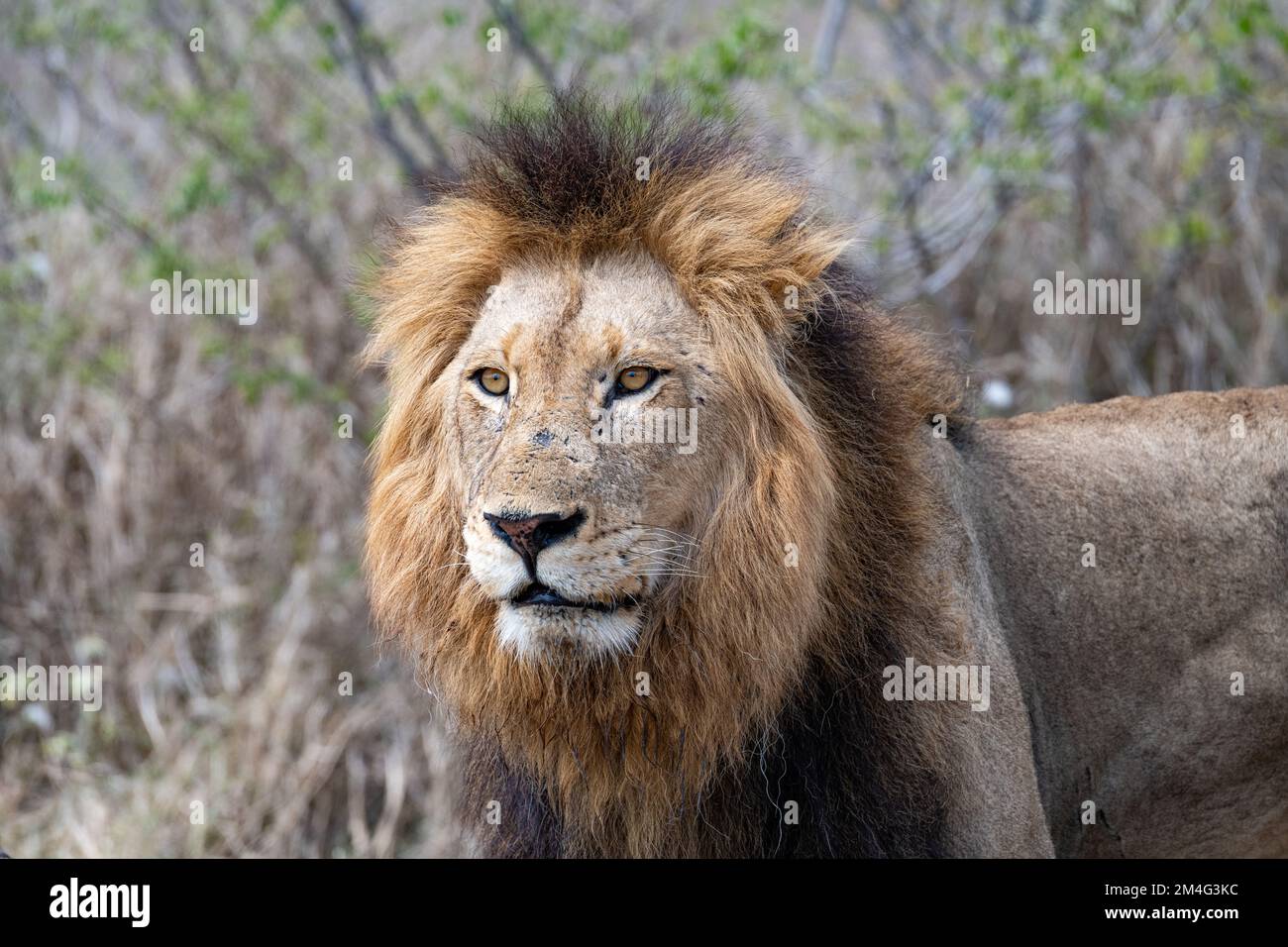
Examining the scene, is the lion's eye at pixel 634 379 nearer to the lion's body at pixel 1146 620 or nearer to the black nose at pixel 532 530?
the black nose at pixel 532 530

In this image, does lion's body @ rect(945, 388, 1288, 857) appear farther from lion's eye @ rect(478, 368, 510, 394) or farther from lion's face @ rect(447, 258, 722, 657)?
lion's eye @ rect(478, 368, 510, 394)

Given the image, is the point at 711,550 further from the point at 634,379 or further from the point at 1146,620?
the point at 1146,620

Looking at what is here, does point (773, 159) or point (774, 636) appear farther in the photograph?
point (773, 159)

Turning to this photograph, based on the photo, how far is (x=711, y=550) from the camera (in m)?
3.50

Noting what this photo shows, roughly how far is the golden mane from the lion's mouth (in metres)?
0.17

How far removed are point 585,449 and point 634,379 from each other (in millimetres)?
258

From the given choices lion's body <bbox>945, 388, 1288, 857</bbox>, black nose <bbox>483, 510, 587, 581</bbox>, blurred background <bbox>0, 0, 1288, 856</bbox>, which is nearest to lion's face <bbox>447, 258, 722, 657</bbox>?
black nose <bbox>483, 510, 587, 581</bbox>

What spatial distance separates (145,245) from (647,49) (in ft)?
10.3

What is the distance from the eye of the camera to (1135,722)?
447 centimetres

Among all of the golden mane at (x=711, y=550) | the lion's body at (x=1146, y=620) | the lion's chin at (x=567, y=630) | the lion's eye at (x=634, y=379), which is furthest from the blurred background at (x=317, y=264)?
the lion's chin at (x=567, y=630)

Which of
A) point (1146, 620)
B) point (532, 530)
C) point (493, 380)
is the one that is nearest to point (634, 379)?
point (493, 380)

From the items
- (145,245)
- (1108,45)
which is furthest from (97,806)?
(1108,45)
